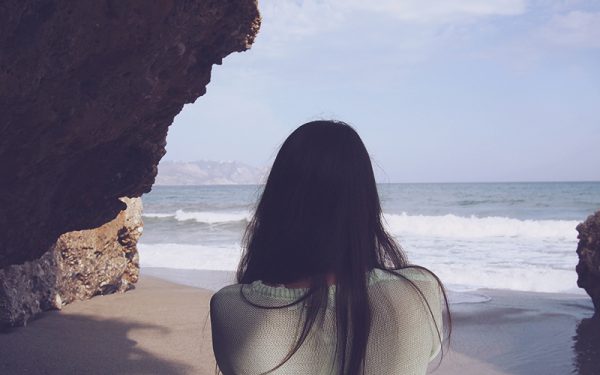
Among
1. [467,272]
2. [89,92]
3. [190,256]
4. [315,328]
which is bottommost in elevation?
[190,256]

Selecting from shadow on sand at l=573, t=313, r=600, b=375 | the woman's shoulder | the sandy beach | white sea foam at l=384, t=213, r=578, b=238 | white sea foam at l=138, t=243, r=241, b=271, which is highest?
the woman's shoulder

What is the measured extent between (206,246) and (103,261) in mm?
8727

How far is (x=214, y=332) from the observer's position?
1404mm

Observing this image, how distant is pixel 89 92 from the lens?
2467mm

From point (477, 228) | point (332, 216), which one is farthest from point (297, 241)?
point (477, 228)

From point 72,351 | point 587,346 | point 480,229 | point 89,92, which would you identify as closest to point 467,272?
point 587,346

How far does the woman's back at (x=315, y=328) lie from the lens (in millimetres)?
1371

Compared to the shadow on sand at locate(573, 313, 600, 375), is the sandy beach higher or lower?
lower

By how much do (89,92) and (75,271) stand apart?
14.2 feet

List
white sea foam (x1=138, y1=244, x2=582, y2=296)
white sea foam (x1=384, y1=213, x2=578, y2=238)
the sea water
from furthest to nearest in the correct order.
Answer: white sea foam (x1=384, y1=213, x2=578, y2=238), the sea water, white sea foam (x1=138, y1=244, x2=582, y2=296)

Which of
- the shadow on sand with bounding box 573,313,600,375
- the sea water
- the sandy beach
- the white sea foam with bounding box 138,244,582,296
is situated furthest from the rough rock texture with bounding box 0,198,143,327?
the shadow on sand with bounding box 573,313,600,375

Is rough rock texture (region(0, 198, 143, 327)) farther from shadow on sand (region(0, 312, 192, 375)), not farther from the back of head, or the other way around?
the back of head

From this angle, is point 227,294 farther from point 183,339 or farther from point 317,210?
point 183,339

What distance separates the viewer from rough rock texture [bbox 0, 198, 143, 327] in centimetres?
474
